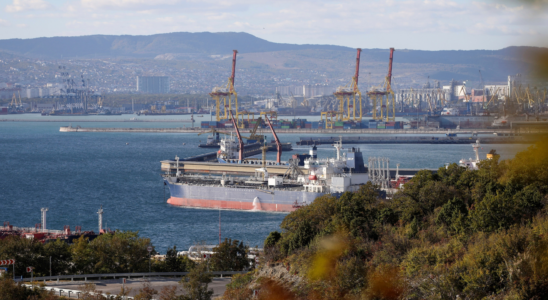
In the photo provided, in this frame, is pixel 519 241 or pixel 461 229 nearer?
pixel 519 241

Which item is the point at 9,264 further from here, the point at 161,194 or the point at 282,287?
the point at 161,194

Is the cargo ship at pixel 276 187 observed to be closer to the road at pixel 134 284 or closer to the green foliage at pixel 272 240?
the green foliage at pixel 272 240

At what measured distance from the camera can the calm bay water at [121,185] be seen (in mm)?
16469

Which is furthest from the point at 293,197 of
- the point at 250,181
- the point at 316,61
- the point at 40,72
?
the point at 316,61

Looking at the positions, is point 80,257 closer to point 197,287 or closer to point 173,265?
point 173,265

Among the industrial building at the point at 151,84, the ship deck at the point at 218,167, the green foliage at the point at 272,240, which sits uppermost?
the industrial building at the point at 151,84

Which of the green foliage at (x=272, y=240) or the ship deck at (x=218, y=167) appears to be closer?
the green foliage at (x=272, y=240)

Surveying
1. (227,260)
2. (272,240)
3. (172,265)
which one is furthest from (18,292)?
(272,240)

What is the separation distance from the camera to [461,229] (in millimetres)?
7949

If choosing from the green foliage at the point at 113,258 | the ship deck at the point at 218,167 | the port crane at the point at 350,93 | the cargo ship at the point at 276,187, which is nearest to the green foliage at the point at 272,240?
the green foliage at the point at 113,258

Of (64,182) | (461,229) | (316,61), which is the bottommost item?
(64,182)

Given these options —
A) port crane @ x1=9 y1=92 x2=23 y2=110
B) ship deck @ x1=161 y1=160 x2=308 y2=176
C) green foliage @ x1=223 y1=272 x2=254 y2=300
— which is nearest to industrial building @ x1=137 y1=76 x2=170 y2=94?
port crane @ x1=9 y1=92 x2=23 y2=110

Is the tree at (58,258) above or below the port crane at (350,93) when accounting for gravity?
below

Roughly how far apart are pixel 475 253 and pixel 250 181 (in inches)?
569
